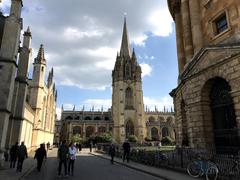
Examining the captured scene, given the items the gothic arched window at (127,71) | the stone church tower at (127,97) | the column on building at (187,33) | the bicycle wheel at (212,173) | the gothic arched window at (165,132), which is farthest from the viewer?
the gothic arched window at (165,132)

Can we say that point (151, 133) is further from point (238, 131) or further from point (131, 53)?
point (238, 131)

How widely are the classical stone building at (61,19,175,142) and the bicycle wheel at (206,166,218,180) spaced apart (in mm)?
63736

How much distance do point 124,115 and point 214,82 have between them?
208 feet

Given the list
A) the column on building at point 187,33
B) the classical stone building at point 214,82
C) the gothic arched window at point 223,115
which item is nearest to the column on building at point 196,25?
the classical stone building at point 214,82

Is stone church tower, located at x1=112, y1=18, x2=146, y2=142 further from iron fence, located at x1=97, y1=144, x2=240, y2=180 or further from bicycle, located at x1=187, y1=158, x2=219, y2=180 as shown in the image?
bicycle, located at x1=187, y1=158, x2=219, y2=180

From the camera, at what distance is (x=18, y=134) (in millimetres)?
17109

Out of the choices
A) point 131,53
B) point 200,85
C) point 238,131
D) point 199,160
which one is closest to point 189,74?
point 200,85

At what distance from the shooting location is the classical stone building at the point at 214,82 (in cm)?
1088

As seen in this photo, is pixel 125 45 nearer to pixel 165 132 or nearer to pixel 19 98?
pixel 165 132

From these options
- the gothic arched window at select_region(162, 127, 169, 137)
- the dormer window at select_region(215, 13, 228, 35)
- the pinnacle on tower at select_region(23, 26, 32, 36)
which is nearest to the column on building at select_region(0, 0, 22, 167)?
the pinnacle on tower at select_region(23, 26, 32, 36)

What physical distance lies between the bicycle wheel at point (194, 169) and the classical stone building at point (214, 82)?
Result: 1.96m

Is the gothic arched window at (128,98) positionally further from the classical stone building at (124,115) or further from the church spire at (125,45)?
the church spire at (125,45)

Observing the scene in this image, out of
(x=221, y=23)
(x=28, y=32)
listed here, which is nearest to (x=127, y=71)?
(x=28, y=32)

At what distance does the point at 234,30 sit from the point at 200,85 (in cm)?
383
